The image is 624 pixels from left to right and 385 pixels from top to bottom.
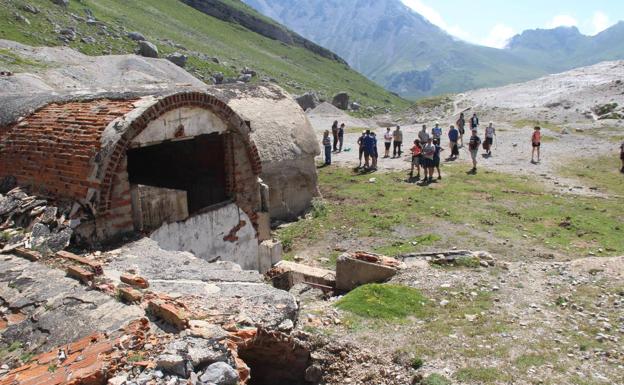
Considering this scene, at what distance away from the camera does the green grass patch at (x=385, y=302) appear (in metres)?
9.74

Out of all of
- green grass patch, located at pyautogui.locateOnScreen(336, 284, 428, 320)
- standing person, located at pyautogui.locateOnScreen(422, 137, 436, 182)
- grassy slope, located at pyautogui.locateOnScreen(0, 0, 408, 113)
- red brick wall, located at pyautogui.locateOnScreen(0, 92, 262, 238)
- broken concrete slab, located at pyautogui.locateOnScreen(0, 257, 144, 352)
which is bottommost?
green grass patch, located at pyautogui.locateOnScreen(336, 284, 428, 320)

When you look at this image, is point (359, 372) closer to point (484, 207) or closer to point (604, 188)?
point (484, 207)

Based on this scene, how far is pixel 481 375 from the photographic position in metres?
7.71

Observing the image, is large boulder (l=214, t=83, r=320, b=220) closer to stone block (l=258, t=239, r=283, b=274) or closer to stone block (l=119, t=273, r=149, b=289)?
stone block (l=258, t=239, r=283, b=274)

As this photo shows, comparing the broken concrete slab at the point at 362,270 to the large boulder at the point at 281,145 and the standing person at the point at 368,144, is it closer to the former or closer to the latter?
the large boulder at the point at 281,145

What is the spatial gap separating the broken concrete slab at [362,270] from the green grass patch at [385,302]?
1.09 m

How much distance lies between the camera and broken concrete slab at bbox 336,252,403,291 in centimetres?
1189

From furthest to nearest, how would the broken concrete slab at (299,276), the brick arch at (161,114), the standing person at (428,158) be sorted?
the standing person at (428,158)
the broken concrete slab at (299,276)
the brick arch at (161,114)

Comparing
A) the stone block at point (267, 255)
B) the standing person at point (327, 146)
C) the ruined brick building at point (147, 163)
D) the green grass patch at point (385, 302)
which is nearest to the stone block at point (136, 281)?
the ruined brick building at point (147, 163)

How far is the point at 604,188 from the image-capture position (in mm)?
21078

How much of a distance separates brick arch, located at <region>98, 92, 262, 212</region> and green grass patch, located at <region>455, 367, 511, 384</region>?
20.2 ft

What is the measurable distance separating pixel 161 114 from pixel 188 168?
357cm

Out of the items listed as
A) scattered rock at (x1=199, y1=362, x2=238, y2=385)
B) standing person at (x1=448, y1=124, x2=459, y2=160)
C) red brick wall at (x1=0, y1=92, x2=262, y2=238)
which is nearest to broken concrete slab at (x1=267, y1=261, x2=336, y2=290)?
red brick wall at (x1=0, y1=92, x2=262, y2=238)

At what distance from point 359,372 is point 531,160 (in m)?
21.5
